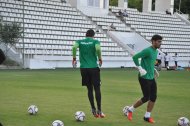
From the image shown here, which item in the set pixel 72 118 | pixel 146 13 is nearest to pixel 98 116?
pixel 72 118

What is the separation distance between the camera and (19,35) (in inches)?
1566

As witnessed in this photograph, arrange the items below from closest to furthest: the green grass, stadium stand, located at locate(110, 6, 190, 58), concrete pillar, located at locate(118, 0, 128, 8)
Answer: the green grass
stadium stand, located at locate(110, 6, 190, 58)
concrete pillar, located at locate(118, 0, 128, 8)

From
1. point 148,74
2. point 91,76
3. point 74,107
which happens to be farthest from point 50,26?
point 148,74

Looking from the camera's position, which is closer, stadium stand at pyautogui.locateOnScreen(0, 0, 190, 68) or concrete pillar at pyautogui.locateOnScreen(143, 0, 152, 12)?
stadium stand at pyautogui.locateOnScreen(0, 0, 190, 68)

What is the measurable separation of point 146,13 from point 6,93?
47.1 meters

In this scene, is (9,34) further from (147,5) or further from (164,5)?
(164,5)

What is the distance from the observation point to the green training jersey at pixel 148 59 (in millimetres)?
11414

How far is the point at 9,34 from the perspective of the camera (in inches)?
1513

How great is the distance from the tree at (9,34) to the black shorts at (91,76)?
27.3 meters

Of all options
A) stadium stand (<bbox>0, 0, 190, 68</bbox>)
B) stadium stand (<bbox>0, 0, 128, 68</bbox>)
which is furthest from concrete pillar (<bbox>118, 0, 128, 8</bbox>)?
stadium stand (<bbox>0, 0, 128, 68</bbox>)

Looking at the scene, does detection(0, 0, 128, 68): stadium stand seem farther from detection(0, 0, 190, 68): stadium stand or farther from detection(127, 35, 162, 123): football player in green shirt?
detection(127, 35, 162, 123): football player in green shirt

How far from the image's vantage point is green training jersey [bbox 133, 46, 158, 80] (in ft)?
37.4

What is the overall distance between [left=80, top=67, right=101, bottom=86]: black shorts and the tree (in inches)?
1075

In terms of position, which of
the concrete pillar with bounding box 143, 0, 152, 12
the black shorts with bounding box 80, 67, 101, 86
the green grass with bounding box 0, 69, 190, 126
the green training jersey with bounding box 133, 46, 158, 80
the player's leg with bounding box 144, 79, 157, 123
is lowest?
the green grass with bounding box 0, 69, 190, 126
